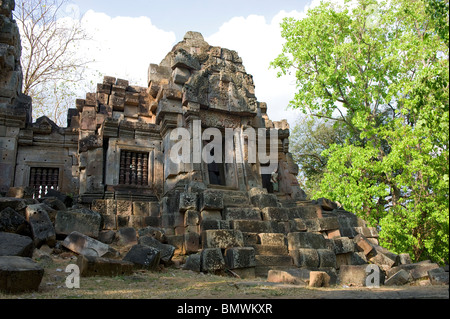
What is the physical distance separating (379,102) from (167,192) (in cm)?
1016

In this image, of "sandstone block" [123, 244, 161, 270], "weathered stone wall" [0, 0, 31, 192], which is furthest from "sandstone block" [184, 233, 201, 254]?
"weathered stone wall" [0, 0, 31, 192]

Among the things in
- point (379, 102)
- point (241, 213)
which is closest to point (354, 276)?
point (241, 213)

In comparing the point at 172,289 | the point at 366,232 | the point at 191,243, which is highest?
the point at 366,232

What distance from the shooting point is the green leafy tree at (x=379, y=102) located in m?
13.0

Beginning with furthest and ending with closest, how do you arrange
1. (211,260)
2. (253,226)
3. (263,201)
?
1. (263,201)
2. (253,226)
3. (211,260)

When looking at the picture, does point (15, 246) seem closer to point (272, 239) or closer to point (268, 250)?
point (268, 250)

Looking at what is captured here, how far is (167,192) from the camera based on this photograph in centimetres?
1051

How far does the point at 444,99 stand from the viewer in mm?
4930

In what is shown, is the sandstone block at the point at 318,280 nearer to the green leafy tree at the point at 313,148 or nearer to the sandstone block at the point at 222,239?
the sandstone block at the point at 222,239

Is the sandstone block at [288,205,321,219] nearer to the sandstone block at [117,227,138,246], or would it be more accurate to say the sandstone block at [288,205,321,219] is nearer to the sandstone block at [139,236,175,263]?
the sandstone block at [139,236,175,263]

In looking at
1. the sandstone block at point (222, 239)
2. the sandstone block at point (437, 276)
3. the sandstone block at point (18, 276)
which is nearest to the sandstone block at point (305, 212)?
the sandstone block at point (222, 239)

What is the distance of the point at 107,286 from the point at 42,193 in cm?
808
